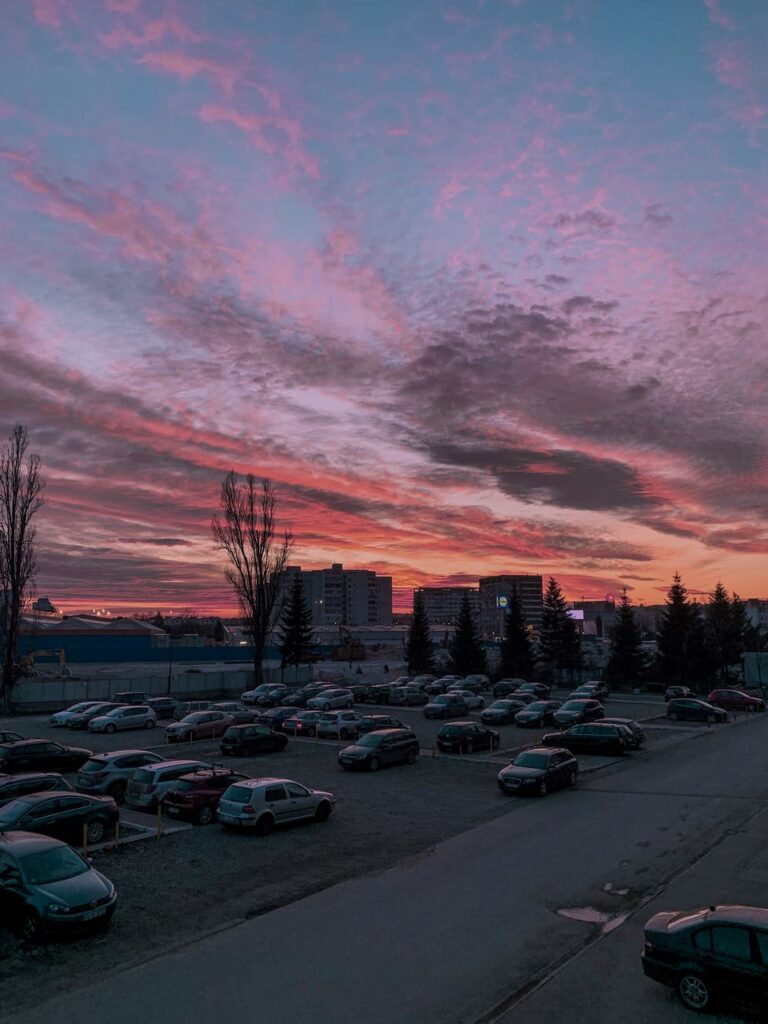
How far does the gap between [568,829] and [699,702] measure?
32188 millimetres

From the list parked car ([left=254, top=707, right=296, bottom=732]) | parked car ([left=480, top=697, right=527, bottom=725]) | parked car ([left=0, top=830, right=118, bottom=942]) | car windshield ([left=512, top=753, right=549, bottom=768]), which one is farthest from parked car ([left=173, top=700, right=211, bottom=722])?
parked car ([left=0, top=830, right=118, bottom=942])

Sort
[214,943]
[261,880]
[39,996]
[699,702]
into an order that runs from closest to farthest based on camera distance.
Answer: [39,996]
[214,943]
[261,880]
[699,702]

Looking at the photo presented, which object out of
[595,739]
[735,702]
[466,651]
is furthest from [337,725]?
[466,651]

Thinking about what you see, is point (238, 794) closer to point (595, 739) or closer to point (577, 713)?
point (595, 739)

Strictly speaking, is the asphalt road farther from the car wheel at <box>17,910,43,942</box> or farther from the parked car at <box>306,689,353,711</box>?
the parked car at <box>306,689,353,711</box>

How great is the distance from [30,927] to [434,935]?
22.2 ft

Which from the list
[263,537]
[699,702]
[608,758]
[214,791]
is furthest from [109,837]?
[263,537]

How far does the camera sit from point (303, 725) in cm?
4038

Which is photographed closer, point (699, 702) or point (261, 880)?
point (261, 880)

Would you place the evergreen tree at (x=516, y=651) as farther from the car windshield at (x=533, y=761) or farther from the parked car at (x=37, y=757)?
the parked car at (x=37, y=757)

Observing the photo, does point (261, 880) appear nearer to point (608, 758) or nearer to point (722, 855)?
point (722, 855)

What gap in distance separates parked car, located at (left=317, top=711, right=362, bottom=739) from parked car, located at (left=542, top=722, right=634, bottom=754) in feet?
33.4

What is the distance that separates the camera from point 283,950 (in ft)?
41.0

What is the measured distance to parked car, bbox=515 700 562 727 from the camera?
43.0 m
